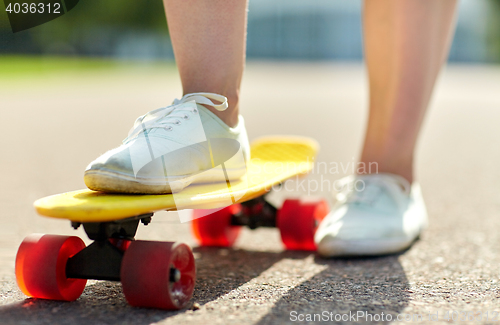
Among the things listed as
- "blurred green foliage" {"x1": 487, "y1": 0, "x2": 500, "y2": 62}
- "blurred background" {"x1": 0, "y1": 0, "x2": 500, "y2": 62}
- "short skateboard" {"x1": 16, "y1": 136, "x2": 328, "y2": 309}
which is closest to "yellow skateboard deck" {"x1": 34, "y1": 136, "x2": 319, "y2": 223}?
"short skateboard" {"x1": 16, "y1": 136, "x2": 328, "y2": 309}

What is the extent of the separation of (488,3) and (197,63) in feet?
132

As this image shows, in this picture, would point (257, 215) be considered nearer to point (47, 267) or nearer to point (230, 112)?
point (230, 112)

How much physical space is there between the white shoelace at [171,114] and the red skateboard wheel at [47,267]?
0.86 feet

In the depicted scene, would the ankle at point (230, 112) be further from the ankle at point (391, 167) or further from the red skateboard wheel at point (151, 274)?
A: the ankle at point (391, 167)

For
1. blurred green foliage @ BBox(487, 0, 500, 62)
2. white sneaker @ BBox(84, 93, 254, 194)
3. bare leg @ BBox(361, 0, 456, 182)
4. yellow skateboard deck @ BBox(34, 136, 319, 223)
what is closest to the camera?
yellow skateboard deck @ BBox(34, 136, 319, 223)

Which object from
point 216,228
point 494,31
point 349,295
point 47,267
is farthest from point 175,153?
point 494,31

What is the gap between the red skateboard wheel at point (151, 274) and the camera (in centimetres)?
104

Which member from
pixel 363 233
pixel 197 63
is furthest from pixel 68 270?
pixel 363 233

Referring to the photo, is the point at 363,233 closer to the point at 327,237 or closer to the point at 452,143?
the point at 327,237

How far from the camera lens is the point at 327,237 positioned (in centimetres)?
155

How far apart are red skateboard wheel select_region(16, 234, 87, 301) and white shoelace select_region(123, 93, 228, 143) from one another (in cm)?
26

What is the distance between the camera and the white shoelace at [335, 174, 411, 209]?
167 centimetres

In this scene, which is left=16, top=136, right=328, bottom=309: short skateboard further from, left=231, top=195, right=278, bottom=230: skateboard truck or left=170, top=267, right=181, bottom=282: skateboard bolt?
left=231, top=195, right=278, bottom=230: skateboard truck

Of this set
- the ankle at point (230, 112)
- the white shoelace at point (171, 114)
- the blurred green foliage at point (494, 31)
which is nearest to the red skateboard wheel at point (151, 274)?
the white shoelace at point (171, 114)
